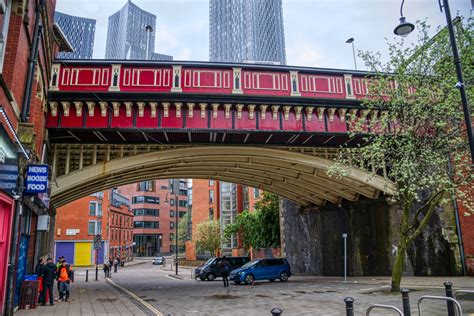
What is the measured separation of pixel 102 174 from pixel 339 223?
17.8 meters

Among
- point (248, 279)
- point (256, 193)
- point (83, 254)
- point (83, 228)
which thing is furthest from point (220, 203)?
point (248, 279)

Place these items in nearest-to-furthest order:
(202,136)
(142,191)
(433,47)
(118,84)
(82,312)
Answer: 1. (82,312)
2. (433,47)
3. (118,84)
4. (202,136)
5. (142,191)

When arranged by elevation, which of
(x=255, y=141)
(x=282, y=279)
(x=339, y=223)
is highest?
(x=255, y=141)

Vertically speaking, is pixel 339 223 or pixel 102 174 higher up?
pixel 102 174

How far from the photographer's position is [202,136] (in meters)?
17.2

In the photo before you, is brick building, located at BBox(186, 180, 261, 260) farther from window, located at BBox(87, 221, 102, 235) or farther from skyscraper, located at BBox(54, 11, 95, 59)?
skyscraper, located at BBox(54, 11, 95, 59)

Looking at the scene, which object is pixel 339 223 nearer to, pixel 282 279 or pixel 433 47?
pixel 282 279

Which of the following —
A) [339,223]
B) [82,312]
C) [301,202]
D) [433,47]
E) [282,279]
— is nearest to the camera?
[82,312]

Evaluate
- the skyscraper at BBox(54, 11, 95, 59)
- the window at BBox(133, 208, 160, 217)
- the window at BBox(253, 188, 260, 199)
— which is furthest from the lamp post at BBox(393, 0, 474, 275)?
the skyscraper at BBox(54, 11, 95, 59)

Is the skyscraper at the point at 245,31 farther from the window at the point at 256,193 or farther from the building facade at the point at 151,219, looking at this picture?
the window at the point at 256,193

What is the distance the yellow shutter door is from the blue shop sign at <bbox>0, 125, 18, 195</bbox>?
47.1 meters

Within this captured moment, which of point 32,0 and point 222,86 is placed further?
point 222,86

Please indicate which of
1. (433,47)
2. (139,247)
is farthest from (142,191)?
(433,47)

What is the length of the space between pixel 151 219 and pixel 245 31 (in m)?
106
